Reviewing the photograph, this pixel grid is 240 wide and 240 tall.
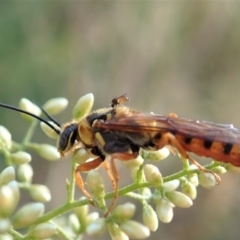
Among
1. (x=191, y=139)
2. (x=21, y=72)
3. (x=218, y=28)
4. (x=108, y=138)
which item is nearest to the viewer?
(x=191, y=139)

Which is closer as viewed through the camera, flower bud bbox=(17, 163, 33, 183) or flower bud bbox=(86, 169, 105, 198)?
flower bud bbox=(86, 169, 105, 198)

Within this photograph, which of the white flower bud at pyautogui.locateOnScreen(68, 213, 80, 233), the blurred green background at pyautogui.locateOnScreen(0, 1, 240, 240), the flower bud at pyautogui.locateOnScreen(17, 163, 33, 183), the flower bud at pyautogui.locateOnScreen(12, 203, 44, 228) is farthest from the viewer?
the blurred green background at pyautogui.locateOnScreen(0, 1, 240, 240)

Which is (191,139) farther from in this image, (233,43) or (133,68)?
(233,43)

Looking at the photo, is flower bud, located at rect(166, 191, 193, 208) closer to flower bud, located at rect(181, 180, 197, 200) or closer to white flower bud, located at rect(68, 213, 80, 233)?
flower bud, located at rect(181, 180, 197, 200)

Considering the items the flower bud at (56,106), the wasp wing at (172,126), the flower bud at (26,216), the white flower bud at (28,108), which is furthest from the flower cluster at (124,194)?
the flower bud at (56,106)

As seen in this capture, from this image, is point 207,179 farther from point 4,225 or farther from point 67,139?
point 4,225

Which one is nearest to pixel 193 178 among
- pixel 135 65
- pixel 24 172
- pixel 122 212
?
pixel 122 212

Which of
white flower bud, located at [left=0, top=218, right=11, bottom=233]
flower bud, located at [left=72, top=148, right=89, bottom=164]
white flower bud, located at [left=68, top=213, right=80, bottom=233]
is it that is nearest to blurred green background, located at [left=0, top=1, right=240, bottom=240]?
white flower bud, located at [left=68, top=213, right=80, bottom=233]

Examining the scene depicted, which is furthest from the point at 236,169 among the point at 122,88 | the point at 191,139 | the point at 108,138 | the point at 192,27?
the point at 192,27
